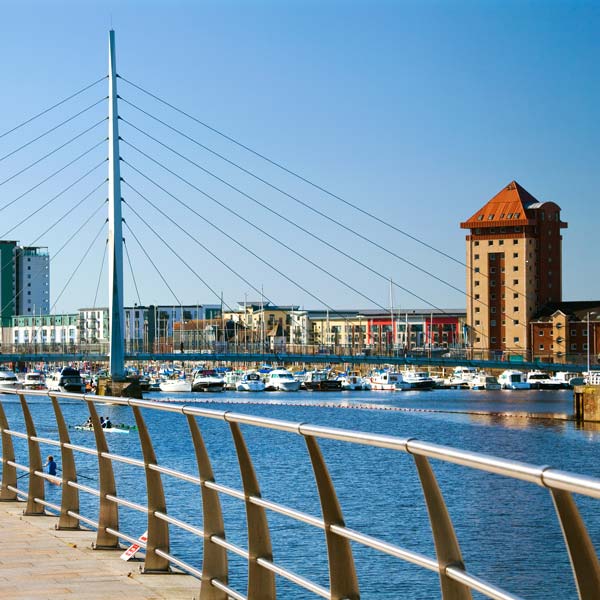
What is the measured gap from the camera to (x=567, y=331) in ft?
536

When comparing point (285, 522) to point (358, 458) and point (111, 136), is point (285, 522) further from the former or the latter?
point (111, 136)

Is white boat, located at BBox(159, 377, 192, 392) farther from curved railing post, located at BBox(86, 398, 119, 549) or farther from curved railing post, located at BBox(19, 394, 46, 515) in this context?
curved railing post, located at BBox(86, 398, 119, 549)

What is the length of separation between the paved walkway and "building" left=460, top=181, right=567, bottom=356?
158510 mm

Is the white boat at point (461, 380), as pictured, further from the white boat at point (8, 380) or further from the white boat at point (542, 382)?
the white boat at point (8, 380)

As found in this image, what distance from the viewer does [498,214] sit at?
180 meters

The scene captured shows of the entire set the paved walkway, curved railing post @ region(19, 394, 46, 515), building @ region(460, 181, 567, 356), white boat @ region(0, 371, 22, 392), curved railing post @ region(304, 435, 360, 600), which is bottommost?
white boat @ region(0, 371, 22, 392)

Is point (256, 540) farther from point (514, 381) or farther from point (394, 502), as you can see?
point (514, 381)

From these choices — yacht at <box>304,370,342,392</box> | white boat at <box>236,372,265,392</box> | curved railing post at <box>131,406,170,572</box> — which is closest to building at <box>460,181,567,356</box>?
yacht at <box>304,370,342,392</box>

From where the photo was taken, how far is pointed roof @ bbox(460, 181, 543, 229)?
6959 inches

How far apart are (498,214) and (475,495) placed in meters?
148

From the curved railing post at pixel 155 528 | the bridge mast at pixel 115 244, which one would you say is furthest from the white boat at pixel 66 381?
the curved railing post at pixel 155 528

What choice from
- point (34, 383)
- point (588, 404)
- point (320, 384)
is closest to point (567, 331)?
point (320, 384)

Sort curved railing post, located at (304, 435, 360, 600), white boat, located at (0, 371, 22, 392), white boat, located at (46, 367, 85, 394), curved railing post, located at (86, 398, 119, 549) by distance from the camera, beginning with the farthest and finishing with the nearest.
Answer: white boat, located at (0, 371, 22, 392) < white boat, located at (46, 367, 85, 394) < curved railing post, located at (86, 398, 119, 549) < curved railing post, located at (304, 435, 360, 600)

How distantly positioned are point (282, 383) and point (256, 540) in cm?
13128
